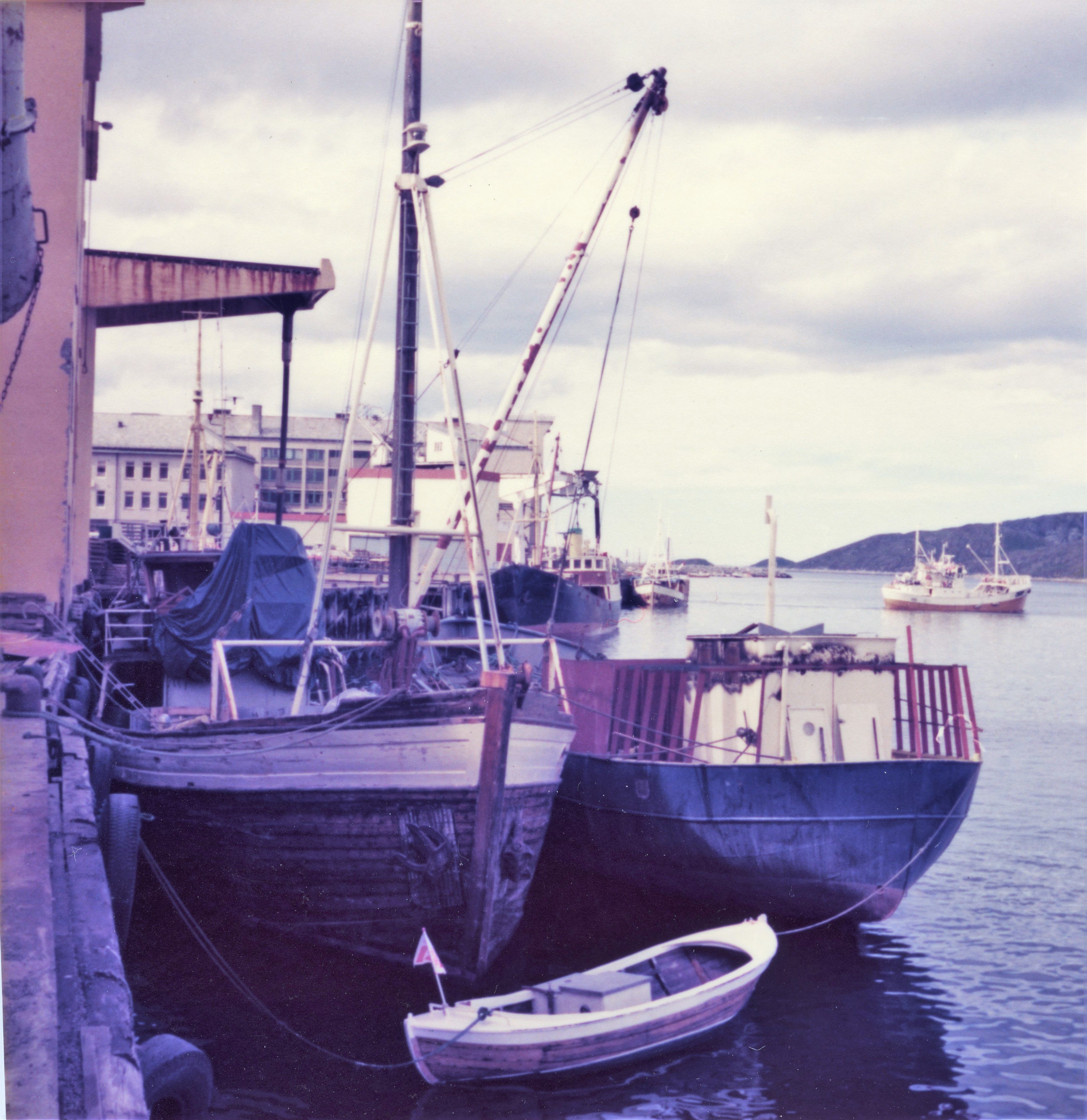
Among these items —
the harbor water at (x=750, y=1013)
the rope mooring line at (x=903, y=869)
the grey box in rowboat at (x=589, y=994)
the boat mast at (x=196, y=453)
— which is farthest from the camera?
the boat mast at (x=196, y=453)

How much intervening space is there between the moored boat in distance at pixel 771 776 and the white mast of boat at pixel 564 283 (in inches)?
184

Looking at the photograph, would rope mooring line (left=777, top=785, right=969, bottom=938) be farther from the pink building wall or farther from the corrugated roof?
the corrugated roof

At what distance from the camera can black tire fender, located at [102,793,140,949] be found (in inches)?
395

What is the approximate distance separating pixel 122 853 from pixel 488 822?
11.9 feet

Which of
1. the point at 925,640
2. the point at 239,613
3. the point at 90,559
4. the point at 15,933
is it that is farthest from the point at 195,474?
the point at 925,640

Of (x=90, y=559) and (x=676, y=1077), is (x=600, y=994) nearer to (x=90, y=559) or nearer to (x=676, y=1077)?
(x=676, y=1077)

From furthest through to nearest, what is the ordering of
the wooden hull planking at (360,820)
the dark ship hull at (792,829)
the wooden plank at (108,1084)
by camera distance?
1. the dark ship hull at (792,829)
2. the wooden hull planking at (360,820)
3. the wooden plank at (108,1084)

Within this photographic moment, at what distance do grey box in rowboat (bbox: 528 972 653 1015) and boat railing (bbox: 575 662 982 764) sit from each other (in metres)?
4.21

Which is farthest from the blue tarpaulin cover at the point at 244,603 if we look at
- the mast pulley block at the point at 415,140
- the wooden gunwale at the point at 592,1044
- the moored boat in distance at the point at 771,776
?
the wooden gunwale at the point at 592,1044

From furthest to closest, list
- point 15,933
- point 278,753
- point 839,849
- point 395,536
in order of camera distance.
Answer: point 839,849 < point 395,536 < point 278,753 < point 15,933

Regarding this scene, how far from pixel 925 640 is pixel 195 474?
56.4 meters

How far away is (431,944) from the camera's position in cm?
1101

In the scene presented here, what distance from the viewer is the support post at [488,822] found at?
11.1 m

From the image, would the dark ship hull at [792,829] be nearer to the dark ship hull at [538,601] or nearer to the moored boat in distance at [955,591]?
the dark ship hull at [538,601]
